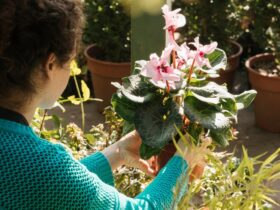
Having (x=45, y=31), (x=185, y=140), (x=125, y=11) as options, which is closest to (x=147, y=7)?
(x=185, y=140)

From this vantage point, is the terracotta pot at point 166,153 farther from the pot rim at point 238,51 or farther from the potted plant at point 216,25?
the pot rim at point 238,51

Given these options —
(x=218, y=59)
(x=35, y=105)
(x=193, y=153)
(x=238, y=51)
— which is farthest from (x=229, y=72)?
(x=35, y=105)

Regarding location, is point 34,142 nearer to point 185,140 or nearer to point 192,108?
point 185,140

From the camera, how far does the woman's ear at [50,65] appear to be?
1.30 metres

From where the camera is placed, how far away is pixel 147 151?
1648mm

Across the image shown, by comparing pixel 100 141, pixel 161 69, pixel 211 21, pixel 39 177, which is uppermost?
pixel 161 69

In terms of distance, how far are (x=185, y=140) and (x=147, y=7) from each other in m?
0.75

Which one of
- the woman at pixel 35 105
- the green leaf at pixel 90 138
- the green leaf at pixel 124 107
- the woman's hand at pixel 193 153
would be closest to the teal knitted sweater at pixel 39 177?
the woman at pixel 35 105

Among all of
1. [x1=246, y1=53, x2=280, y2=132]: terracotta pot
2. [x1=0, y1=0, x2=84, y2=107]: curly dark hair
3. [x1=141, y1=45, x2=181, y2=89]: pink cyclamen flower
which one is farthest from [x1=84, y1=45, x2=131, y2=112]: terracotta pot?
[x1=0, y1=0, x2=84, y2=107]: curly dark hair

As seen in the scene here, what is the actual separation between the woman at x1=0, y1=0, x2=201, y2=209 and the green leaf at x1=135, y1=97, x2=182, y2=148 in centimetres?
30

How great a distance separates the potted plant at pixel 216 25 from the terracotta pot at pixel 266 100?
248mm

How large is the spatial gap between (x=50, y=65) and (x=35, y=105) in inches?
4.6

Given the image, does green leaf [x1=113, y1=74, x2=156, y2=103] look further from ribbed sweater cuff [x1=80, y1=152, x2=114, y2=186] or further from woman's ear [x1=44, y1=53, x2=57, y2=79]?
woman's ear [x1=44, y1=53, x2=57, y2=79]

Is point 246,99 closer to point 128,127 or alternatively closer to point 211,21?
point 128,127
